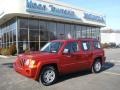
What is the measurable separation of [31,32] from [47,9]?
3.57 meters

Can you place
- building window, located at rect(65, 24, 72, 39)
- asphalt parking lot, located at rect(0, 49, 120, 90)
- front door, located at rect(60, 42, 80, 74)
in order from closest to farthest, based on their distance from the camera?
asphalt parking lot, located at rect(0, 49, 120, 90) → front door, located at rect(60, 42, 80, 74) → building window, located at rect(65, 24, 72, 39)

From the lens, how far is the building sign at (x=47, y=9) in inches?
1004

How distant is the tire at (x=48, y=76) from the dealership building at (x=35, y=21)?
16.9 metres

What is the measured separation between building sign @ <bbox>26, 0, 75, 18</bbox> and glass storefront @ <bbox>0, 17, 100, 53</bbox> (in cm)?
209

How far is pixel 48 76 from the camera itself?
28.9 feet

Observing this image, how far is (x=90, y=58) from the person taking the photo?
10844 mm

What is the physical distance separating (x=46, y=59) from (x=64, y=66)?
1094mm

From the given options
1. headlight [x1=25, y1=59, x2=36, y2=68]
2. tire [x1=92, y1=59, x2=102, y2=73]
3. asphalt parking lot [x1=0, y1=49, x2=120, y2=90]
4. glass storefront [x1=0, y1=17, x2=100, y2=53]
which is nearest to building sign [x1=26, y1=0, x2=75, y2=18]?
glass storefront [x1=0, y1=17, x2=100, y2=53]

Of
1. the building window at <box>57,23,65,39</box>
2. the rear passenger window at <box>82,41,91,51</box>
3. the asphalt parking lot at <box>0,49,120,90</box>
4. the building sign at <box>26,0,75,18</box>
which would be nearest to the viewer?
the asphalt parking lot at <box>0,49,120,90</box>

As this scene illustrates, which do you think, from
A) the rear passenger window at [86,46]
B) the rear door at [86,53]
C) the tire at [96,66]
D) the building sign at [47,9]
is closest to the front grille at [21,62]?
the rear door at [86,53]

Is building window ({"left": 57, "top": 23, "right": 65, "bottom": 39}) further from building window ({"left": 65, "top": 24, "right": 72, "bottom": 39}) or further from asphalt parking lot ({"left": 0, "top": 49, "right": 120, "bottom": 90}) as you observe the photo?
asphalt parking lot ({"left": 0, "top": 49, "right": 120, "bottom": 90})

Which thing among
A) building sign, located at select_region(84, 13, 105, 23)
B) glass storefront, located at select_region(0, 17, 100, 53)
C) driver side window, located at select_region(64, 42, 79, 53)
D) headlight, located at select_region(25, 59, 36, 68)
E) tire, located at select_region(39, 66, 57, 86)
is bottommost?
tire, located at select_region(39, 66, 57, 86)

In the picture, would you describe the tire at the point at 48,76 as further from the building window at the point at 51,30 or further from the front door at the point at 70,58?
the building window at the point at 51,30

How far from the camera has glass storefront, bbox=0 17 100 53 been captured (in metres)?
26.7
